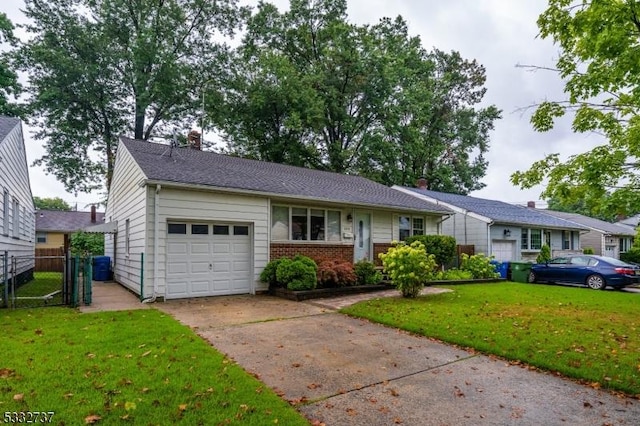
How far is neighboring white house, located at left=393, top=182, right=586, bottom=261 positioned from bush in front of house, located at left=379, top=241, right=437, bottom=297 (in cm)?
1003

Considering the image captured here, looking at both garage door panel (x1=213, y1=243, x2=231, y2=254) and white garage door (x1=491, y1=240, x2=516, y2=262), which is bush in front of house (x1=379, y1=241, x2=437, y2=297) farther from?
white garage door (x1=491, y1=240, x2=516, y2=262)

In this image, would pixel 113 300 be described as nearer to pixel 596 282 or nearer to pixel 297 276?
pixel 297 276

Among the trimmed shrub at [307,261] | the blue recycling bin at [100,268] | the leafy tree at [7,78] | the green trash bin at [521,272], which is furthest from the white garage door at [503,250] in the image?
the leafy tree at [7,78]

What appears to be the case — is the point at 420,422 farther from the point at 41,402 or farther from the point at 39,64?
the point at 39,64

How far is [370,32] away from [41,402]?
30.2 metres

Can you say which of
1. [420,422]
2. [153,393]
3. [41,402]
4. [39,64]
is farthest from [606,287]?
[39,64]

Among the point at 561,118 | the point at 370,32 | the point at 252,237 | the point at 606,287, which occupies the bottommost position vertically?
the point at 606,287

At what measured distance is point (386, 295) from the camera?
10922 mm

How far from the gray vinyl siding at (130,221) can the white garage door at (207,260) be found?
0.67 meters

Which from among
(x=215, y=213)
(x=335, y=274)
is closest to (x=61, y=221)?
(x=215, y=213)

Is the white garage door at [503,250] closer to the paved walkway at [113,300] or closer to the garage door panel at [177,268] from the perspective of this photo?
the garage door panel at [177,268]

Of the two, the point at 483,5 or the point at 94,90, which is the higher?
the point at 94,90

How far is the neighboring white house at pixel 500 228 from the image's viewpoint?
19094 millimetres

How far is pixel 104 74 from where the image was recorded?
74.6 feet
